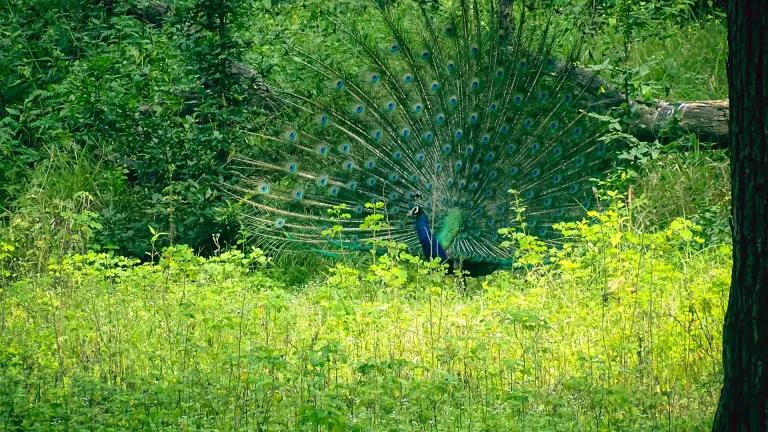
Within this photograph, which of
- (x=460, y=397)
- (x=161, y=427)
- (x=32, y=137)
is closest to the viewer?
(x=161, y=427)

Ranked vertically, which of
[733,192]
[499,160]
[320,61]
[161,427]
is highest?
[320,61]

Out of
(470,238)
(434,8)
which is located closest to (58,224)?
(470,238)

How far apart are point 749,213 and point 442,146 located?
19.5 ft

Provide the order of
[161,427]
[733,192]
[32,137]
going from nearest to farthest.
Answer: [733,192], [161,427], [32,137]

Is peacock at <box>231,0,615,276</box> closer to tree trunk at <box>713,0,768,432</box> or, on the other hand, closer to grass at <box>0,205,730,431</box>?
grass at <box>0,205,730,431</box>

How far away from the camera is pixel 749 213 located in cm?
379

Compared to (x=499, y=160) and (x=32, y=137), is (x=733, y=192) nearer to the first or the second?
(x=499, y=160)

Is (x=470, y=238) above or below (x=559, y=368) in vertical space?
above

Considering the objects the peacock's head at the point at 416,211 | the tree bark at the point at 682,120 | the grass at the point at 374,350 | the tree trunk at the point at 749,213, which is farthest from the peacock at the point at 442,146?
the tree trunk at the point at 749,213

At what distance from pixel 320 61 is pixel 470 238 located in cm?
197

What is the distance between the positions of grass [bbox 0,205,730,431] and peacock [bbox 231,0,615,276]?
1347 mm

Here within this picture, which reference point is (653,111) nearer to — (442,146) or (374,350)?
(442,146)

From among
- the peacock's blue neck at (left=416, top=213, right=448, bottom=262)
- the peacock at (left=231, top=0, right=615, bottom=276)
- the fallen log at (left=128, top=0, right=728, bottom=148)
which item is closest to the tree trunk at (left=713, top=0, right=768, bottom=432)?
the peacock's blue neck at (left=416, top=213, right=448, bottom=262)

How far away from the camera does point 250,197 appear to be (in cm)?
970
